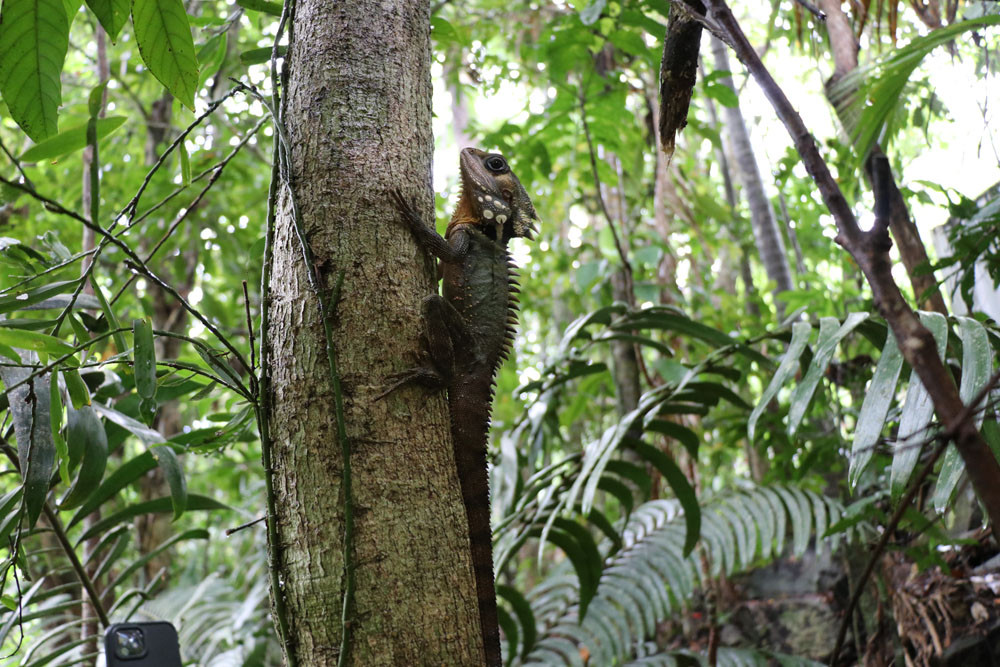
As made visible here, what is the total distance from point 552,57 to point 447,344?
8.83 ft

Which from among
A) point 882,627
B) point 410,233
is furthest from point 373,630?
point 882,627

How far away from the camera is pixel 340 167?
5.47ft

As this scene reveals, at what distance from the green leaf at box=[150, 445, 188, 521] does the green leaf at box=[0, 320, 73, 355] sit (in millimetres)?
453

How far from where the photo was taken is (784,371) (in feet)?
7.69

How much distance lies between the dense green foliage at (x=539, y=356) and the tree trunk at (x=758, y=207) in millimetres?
316

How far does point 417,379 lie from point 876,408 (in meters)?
1.13

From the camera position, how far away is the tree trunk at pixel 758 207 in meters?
5.48

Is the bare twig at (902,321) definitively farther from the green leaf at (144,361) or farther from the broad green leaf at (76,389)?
the broad green leaf at (76,389)

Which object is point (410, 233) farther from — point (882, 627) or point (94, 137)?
point (882, 627)

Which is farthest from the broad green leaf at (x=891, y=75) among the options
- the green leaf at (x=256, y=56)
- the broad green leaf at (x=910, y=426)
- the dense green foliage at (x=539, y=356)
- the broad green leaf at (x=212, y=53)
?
the broad green leaf at (x=212, y=53)

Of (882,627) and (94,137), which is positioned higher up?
(94,137)

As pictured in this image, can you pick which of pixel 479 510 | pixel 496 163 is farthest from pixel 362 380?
pixel 496 163

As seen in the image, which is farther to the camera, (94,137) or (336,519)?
(94,137)

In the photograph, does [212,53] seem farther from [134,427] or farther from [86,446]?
[86,446]
